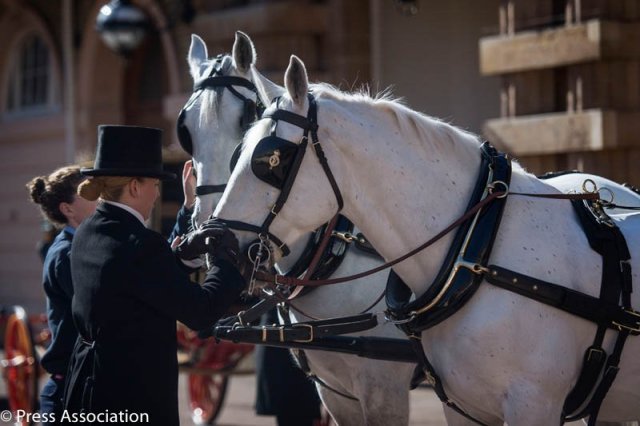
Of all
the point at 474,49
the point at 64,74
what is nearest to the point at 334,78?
the point at 474,49

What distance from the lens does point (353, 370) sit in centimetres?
520

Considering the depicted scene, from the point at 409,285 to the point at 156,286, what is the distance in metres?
0.89

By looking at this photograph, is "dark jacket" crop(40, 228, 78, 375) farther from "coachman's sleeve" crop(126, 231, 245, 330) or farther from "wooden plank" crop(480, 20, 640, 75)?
"wooden plank" crop(480, 20, 640, 75)

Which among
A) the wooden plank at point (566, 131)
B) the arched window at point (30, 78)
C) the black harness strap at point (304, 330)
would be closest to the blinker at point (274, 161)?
the black harness strap at point (304, 330)

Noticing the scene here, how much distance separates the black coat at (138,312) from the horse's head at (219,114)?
3.99ft

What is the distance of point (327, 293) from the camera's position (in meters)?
5.27

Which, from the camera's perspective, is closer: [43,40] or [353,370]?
[353,370]

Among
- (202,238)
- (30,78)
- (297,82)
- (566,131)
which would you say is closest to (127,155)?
(202,238)

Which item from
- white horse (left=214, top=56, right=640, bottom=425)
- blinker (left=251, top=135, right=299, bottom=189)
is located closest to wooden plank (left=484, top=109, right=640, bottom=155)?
white horse (left=214, top=56, right=640, bottom=425)

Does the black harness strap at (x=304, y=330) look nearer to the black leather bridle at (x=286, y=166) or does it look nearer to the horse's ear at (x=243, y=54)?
the black leather bridle at (x=286, y=166)

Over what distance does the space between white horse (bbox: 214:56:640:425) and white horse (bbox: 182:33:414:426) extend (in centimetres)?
77

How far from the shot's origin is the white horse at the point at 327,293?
5.09 meters

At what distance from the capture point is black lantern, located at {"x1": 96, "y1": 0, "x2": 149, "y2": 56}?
11.1m

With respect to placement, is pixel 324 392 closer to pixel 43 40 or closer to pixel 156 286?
pixel 156 286
